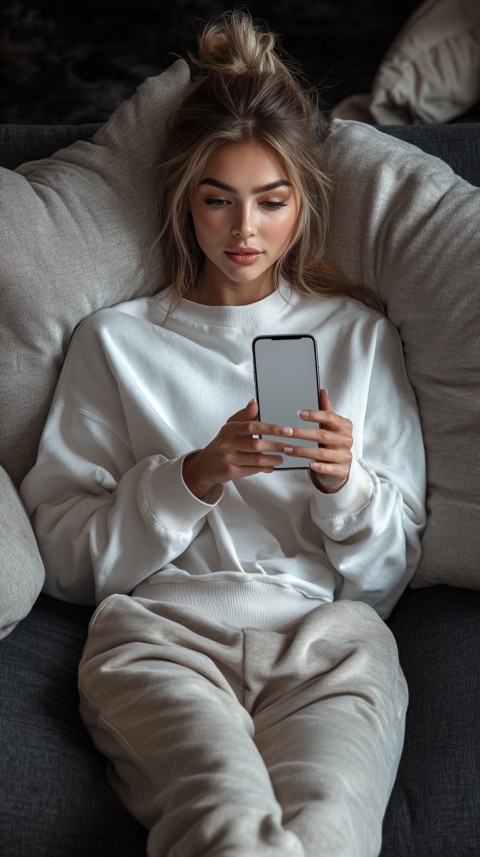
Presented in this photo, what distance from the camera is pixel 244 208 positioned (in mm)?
1460

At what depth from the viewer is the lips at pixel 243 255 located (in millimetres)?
1476

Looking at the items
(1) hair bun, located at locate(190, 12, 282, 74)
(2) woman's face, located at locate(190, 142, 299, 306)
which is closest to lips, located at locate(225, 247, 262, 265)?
(2) woman's face, located at locate(190, 142, 299, 306)

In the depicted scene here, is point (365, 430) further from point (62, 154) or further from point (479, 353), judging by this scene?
point (62, 154)

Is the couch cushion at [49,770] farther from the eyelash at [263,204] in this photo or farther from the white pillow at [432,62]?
the white pillow at [432,62]

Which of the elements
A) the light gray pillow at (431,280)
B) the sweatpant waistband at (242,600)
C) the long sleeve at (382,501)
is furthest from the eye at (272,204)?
the sweatpant waistband at (242,600)

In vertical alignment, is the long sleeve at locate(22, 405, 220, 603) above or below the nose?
below

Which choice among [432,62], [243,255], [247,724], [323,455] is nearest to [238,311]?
[243,255]

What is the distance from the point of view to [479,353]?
145cm

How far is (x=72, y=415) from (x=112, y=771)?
53cm

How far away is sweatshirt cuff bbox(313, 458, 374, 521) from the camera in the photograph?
1.37 meters

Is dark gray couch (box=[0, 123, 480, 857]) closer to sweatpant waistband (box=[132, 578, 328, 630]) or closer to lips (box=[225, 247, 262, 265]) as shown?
sweatpant waistband (box=[132, 578, 328, 630])

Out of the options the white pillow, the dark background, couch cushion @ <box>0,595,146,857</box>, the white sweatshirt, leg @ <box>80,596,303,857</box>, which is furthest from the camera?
the dark background

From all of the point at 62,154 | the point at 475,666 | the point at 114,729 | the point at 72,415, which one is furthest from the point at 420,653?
the point at 62,154

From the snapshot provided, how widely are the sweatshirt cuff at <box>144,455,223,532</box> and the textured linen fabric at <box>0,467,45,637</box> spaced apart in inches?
6.6
